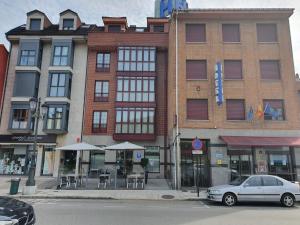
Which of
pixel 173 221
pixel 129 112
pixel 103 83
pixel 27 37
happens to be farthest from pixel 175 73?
pixel 27 37

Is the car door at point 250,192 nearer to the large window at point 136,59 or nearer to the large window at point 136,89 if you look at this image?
the large window at point 136,89

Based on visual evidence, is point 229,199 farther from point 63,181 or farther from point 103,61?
point 103,61

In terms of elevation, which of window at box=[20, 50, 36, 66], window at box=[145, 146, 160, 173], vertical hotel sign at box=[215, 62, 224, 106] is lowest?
window at box=[145, 146, 160, 173]

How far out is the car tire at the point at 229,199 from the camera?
11491 millimetres

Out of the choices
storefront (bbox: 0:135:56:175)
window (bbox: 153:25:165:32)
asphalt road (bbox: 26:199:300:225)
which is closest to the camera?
asphalt road (bbox: 26:199:300:225)

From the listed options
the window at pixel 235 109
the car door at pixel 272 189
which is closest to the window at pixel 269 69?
the window at pixel 235 109

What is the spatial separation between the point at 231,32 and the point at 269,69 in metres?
4.43

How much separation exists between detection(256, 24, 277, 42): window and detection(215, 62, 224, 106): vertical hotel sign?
478 cm

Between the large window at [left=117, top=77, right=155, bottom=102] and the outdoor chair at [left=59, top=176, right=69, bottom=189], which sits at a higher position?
the large window at [left=117, top=77, right=155, bottom=102]

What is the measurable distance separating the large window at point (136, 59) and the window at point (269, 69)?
10.7m

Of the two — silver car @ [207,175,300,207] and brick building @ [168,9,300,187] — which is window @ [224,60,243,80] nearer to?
brick building @ [168,9,300,187]

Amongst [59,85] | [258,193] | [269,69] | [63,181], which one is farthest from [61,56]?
[258,193]

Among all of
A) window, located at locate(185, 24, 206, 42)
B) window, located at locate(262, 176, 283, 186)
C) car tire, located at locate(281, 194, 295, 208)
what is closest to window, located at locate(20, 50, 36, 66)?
window, located at locate(185, 24, 206, 42)

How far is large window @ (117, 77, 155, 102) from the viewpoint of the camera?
80.4 ft
